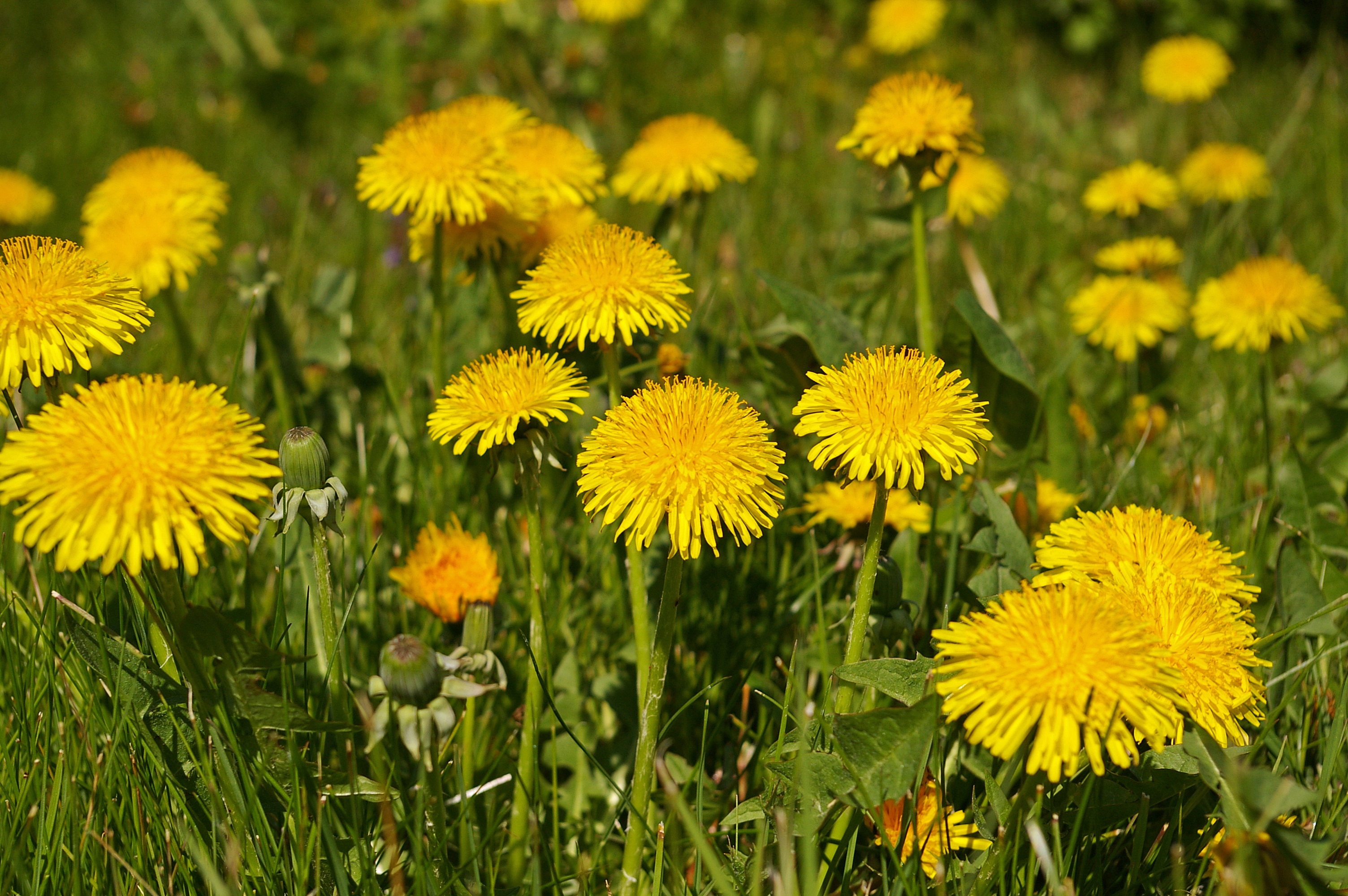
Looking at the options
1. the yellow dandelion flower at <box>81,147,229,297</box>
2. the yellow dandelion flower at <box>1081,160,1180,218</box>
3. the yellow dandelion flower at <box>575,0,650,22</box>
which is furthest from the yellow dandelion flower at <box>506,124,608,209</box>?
the yellow dandelion flower at <box>575,0,650,22</box>

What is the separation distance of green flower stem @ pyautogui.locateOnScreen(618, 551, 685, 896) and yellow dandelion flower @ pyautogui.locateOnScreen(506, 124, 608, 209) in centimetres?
81

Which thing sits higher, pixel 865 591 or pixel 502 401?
pixel 502 401

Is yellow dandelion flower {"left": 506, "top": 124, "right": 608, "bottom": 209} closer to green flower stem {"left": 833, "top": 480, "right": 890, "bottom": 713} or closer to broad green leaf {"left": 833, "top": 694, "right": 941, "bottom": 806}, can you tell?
green flower stem {"left": 833, "top": 480, "right": 890, "bottom": 713}

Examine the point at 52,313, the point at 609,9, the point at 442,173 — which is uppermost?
the point at 609,9

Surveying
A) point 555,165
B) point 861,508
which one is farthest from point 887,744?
point 555,165

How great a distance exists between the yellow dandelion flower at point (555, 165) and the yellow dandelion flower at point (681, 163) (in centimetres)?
23

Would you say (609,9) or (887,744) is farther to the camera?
(609,9)

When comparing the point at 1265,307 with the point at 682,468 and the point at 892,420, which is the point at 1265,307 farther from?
the point at 682,468

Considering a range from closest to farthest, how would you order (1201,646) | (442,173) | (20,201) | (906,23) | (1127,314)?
1. (1201,646)
2. (442,173)
3. (1127,314)
4. (20,201)
5. (906,23)

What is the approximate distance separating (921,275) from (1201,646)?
865mm

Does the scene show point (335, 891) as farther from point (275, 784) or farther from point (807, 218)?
point (807, 218)

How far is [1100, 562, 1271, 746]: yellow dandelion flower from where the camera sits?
1.07 m

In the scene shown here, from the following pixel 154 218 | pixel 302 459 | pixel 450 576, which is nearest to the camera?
pixel 302 459

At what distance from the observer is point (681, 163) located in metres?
2.11
